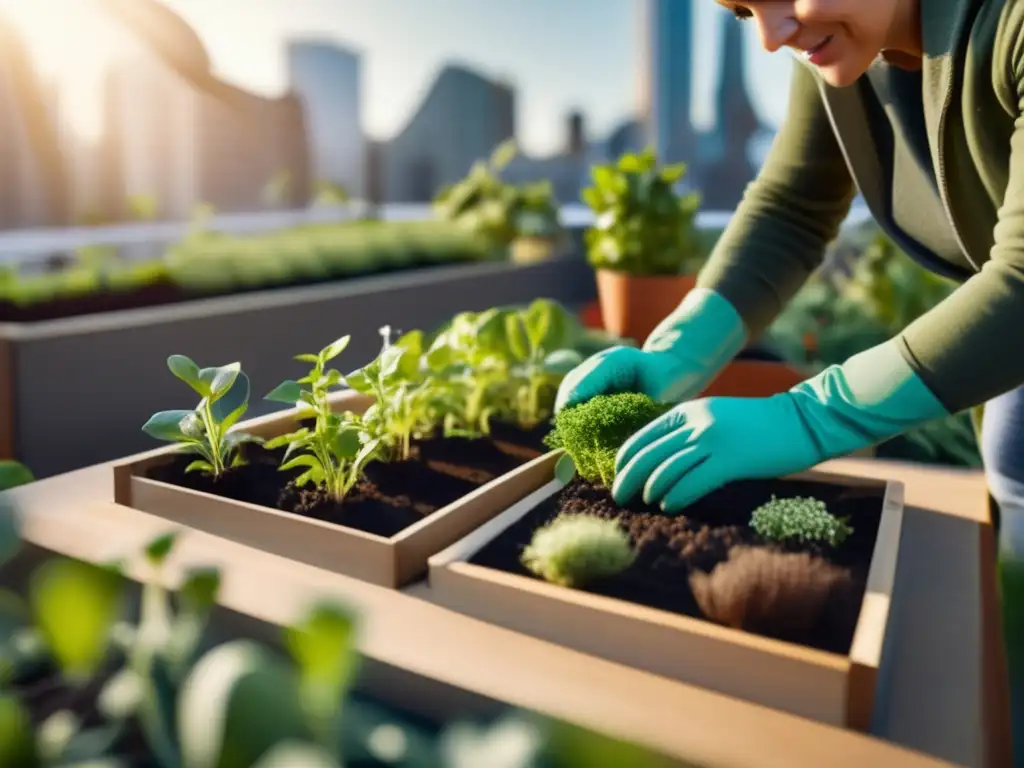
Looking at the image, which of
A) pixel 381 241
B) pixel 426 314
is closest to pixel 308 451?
pixel 426 314

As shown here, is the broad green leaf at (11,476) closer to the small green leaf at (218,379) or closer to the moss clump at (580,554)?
the small green leaf at (218,379)

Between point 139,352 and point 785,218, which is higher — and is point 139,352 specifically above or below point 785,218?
below

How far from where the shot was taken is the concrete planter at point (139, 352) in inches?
56.4

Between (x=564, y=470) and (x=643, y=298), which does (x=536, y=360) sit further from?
(x=643, y=298)

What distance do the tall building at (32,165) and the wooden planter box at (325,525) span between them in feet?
→ 13.1

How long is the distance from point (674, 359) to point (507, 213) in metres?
2.27

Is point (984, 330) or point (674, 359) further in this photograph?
point (674, 359)

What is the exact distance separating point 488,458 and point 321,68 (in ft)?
24.6

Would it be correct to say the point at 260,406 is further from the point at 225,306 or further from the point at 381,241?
the point at 381,241

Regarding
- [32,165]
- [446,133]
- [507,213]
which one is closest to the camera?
[507,213]

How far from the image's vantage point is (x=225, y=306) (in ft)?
6.18

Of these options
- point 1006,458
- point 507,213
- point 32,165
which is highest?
point 32,165

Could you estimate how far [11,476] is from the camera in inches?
39.1

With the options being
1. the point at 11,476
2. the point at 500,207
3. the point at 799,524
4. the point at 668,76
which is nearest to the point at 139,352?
the point at 11,476
